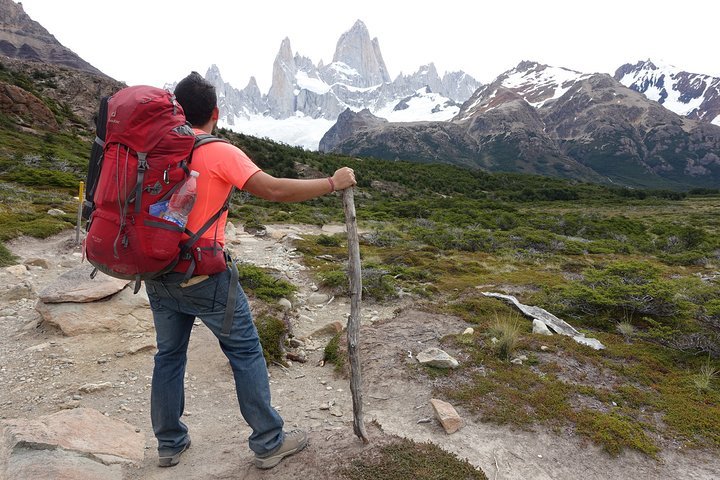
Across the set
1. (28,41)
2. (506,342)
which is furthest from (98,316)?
(28,41)

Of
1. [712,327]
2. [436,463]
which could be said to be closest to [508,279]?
[712,327]

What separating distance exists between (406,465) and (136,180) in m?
2.90

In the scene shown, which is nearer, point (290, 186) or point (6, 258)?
point (290, 186)

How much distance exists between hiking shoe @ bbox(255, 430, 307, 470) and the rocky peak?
164639 millimetres

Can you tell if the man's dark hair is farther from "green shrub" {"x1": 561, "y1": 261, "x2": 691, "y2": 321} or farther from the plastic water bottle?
"green shrub" {"x1": 561, "y1": 261, "x2": 691, "y2": 321}

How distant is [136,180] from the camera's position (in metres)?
2.42

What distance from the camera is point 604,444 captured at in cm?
397

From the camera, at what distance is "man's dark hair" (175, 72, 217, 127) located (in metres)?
2.88

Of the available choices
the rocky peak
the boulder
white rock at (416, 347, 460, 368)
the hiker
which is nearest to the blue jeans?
the hiker

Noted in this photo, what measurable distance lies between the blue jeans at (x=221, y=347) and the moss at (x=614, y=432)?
326 centimetres

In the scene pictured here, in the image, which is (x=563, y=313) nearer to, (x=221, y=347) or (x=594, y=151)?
(x=221, y=347)

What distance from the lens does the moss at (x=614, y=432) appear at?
394 cm

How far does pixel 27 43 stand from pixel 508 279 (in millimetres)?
191952

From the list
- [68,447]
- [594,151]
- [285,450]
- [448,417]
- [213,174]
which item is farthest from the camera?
[594,151]
